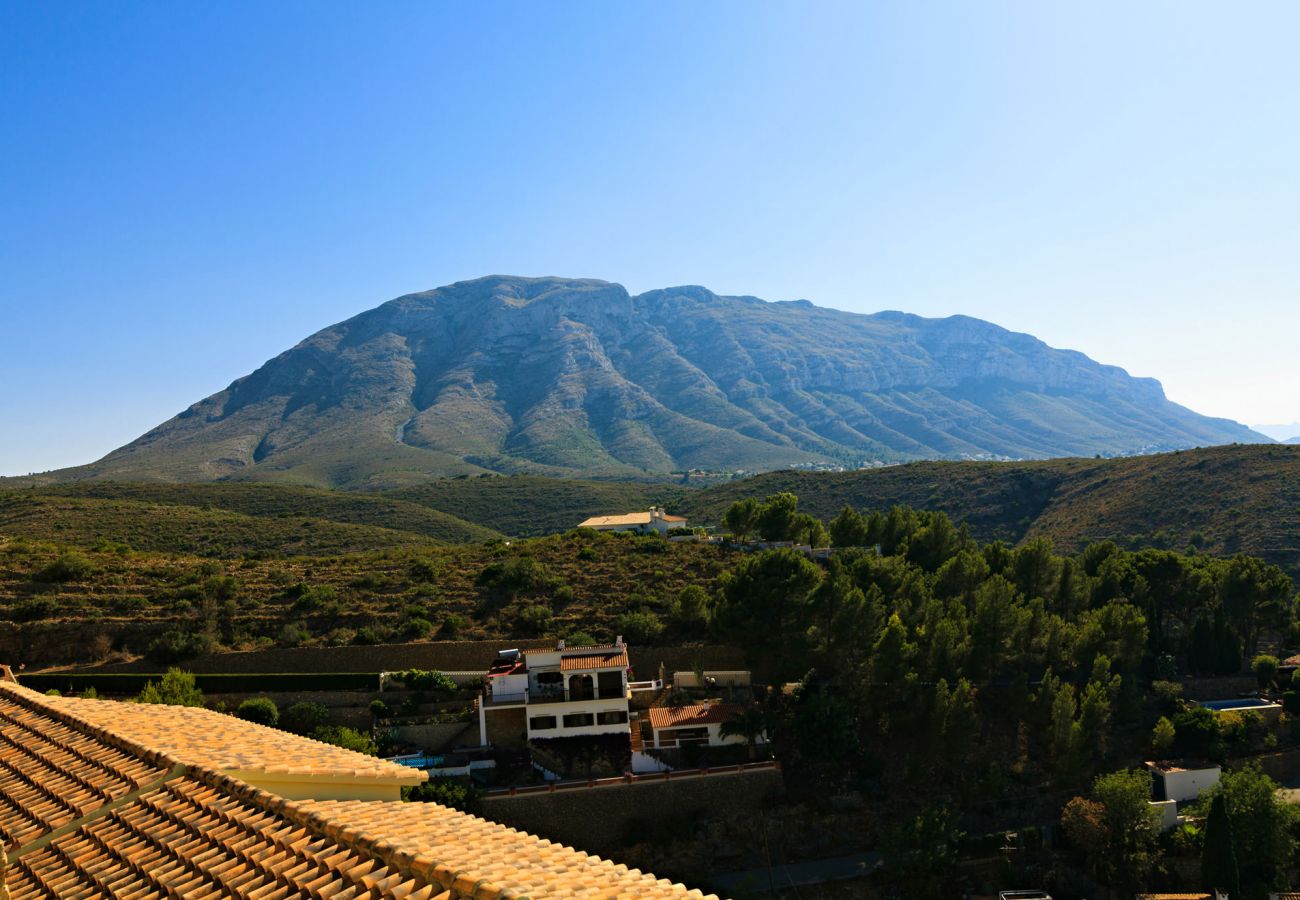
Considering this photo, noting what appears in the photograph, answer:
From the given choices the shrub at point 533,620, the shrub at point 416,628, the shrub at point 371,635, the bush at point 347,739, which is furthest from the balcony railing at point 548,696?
the shrub at point 371,635

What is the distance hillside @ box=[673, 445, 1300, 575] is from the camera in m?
48.3

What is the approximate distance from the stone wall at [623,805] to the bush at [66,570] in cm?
2279

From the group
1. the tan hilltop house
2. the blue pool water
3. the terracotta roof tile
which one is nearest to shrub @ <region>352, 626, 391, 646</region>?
the terracotta roof tile

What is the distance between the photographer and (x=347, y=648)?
94.4 ft

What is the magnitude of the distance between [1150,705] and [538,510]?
61509 mm

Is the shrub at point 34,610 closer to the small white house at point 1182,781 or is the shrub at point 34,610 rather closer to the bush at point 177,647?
the bush at point 177,647

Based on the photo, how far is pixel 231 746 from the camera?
8.80m

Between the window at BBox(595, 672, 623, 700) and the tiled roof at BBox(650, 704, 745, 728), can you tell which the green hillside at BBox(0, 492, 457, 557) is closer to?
Answer: the window at BBox(595, 672, 623, 700)

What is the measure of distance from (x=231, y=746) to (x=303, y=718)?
59.6ft

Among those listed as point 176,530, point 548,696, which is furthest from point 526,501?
point 548,696

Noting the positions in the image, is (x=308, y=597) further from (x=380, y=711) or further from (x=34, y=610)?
(x=34, y=610)

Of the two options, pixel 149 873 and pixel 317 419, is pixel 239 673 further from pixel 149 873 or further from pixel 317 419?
pixel 317 419

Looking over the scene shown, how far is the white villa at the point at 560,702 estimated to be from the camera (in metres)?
24.5

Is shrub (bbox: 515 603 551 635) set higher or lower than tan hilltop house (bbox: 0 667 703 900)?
lower
